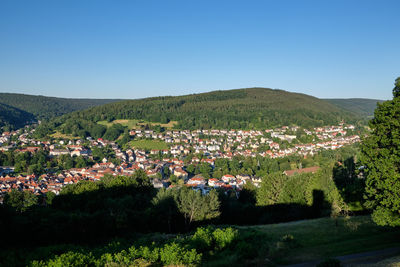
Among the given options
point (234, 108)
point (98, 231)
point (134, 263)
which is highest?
point (234, 108)

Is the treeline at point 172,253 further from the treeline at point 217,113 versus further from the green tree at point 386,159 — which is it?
the treeline at point 217,113

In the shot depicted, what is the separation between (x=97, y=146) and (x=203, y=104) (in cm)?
8061

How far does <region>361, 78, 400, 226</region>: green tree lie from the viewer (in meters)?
11.6

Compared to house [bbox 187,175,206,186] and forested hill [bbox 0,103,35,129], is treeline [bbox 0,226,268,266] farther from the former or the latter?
forested hill [bbox 0,103,35,129]

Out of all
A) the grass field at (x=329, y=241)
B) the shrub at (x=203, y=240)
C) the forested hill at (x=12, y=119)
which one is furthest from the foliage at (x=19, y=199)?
the forested hill at (x=12, y=119)

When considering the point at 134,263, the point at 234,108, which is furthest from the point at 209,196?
the point at 234,108

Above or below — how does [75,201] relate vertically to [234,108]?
below

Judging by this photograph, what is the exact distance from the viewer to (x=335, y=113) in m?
168

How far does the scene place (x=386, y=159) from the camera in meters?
11.9

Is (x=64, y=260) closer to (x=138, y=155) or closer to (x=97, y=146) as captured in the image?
(x=138, y=155)

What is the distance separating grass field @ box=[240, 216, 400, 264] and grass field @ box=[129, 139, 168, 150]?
3799 inches

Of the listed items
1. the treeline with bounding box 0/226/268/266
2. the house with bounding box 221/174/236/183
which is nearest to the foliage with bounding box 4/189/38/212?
the treeline with bounding box 0/226/268/266

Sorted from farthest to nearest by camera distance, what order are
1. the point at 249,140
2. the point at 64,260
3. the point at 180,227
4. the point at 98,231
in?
the point at 249,140, the point at 180,227, the point at 98,231, the point at 64,260

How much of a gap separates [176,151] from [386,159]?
96.9 metres
